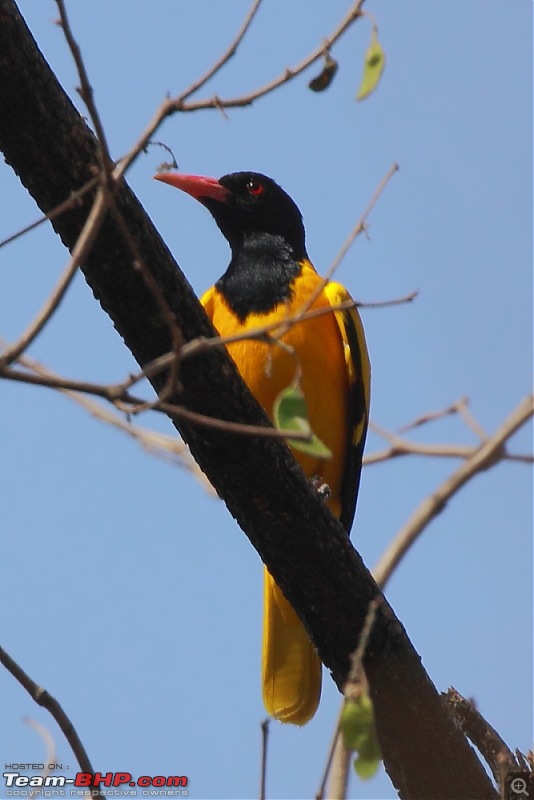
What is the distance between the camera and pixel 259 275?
4777mm

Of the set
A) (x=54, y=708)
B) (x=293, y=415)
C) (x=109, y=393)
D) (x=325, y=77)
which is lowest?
(x=54, y=708)

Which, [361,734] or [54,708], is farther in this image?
[54,708]

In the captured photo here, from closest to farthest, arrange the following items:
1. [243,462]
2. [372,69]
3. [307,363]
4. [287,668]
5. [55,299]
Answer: [55,299], [372,69], [243,462], [287,668], [307,363]

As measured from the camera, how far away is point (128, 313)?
295 cm

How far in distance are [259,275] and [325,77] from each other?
2161 mm

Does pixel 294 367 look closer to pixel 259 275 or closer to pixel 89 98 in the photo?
pixel 259 275

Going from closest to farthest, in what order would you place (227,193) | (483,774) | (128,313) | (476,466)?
(128,313), (483,774), (476,466), (227,193)

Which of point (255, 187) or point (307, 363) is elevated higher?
point (255, 187)

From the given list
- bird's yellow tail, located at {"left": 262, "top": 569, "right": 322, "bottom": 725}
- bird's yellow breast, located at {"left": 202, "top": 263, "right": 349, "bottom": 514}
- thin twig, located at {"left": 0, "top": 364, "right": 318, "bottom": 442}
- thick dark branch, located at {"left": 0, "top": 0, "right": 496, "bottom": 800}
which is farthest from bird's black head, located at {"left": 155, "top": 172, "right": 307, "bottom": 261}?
thin twig, located at {"left": 0, "top": 364, "right": 318, "bottom": 442}

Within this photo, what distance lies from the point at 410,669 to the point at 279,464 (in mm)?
849

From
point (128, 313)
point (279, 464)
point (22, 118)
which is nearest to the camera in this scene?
point (22, 118)

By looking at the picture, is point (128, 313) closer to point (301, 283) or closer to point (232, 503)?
point (232, 503)

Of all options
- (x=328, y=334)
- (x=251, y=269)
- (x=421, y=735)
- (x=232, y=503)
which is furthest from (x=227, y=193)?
(x=421, y=735)

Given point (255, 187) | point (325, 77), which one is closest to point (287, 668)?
point (255, 187)
